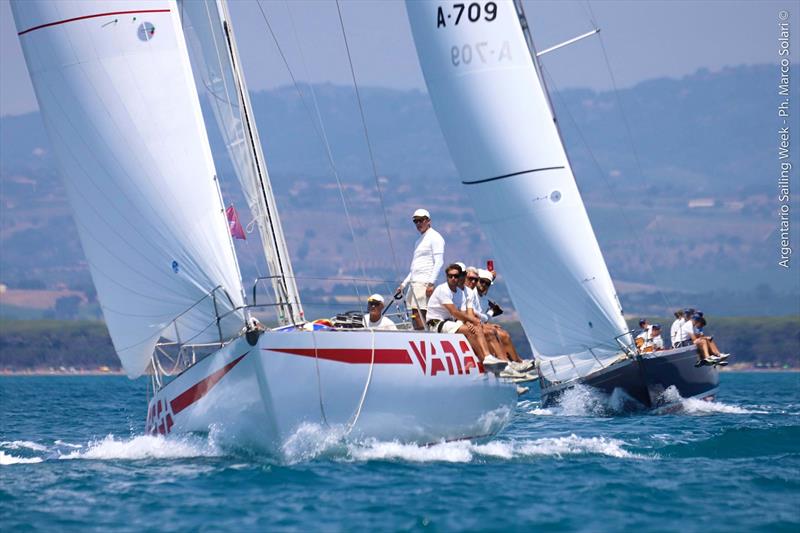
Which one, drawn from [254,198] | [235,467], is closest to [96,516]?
[235,467]

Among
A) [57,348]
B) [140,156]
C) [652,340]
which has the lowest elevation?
[652,340]

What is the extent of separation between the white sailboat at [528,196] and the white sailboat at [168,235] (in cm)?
684

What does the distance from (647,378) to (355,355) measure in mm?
10199

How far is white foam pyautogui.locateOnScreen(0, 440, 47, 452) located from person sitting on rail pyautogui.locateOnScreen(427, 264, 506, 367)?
18.9 ft

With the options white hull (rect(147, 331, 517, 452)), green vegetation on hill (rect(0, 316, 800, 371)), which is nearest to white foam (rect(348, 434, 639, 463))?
white hull (rect(147, 331, 517, 452))

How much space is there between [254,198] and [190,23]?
231cm

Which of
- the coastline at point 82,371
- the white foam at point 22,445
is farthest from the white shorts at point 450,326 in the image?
the coastline at point 82,371

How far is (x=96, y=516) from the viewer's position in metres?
10.9

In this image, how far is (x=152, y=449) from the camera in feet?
47.5

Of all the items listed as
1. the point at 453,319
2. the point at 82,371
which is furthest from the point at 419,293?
the point at 82,371

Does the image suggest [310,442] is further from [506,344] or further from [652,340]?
[652,340]

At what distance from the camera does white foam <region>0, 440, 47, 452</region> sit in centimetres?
1759

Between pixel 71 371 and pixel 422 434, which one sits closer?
pixel 422 434

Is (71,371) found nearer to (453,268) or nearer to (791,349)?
(791,349)
